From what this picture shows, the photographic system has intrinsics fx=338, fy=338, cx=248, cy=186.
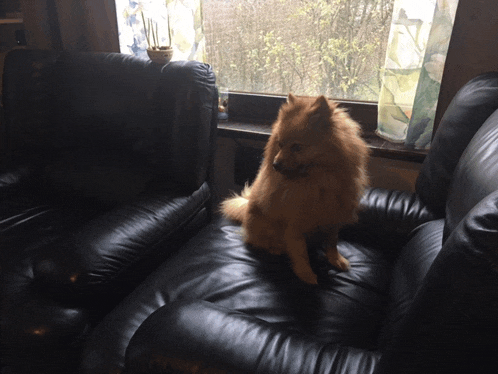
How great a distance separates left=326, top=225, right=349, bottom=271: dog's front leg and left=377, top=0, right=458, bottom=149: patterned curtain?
28.9 inches

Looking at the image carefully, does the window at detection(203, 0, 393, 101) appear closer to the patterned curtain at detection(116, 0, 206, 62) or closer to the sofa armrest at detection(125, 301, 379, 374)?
the patterned curtain at detection(116, 0, 206, 62)

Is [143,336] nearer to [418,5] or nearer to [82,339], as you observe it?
[82,339]

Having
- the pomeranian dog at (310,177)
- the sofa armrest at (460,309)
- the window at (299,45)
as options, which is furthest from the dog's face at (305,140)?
the window at (299,45)

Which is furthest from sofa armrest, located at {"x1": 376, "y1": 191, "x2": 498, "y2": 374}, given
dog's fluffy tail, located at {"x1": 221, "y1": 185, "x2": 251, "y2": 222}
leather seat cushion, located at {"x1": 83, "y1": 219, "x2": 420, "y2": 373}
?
dog's fluffy tail, located at {"x1": 221, "y1": 185, "x2": 251, "y2": 222}

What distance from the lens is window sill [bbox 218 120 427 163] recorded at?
5.53 feet

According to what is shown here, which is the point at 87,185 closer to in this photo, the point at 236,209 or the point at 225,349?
the point at 236,209

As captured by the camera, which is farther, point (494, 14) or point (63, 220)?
point (63, 220)

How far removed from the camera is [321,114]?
120 centimetres

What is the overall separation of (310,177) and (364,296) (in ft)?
1.51

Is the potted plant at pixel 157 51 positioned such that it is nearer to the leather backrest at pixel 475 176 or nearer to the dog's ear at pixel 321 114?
the dog's ear at pixel 321 114

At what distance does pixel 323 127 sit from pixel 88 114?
1404 mm

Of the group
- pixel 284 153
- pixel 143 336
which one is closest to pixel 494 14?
pixel 284 153

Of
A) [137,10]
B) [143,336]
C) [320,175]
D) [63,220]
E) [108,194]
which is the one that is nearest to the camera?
[143,336]

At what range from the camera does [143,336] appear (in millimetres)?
790
